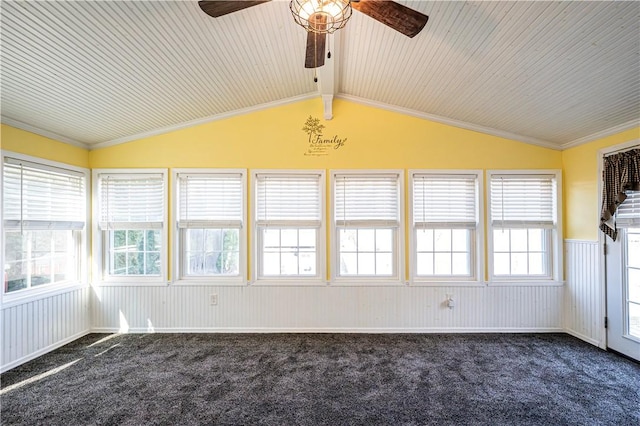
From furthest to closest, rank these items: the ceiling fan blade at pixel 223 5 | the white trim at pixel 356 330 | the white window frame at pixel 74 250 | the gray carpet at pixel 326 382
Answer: the white trim at pixel 356 330, the white window frame at pixel 74 250, the gray carpet at pixel 326 382, the ceiling fan blade at pixel 223 5

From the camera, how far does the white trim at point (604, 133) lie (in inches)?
108

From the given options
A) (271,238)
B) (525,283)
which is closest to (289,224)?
(271,238)

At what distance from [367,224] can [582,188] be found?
2.54 m

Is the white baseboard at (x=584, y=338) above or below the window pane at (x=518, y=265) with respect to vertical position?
below

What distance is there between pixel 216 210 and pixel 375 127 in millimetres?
2284

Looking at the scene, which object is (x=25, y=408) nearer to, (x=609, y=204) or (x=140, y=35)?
(x=140, y=35)

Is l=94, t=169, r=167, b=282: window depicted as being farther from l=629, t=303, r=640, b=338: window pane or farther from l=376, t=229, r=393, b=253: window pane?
l=629, t=303, r=640, b=338: window pane

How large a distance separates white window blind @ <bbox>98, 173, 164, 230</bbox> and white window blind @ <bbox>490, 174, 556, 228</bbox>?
4267mm

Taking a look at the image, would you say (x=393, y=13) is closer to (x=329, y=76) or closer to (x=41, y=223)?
(x=329, y=76)

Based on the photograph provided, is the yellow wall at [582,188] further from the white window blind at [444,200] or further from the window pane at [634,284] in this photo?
the white window blind at [444,200]

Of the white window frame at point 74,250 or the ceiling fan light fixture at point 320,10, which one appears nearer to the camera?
the ceiling fan light fixture at point 320,10

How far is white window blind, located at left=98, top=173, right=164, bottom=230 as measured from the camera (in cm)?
358

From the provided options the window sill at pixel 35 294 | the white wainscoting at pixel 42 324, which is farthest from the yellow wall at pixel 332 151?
the white wainscoting at pixel 42 324

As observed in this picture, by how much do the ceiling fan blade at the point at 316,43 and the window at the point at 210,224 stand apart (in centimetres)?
183
